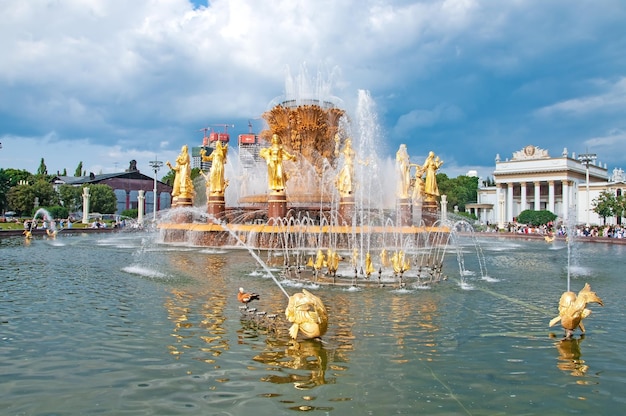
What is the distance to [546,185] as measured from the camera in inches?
3661

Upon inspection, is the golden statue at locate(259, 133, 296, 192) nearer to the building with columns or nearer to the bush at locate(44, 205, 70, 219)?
the bush at locate(44, 205, 70, 219)

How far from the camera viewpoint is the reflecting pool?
5508mm

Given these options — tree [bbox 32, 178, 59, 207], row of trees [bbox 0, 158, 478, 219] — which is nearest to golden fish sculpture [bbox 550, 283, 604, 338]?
row of trees [bbox 0, 158, 478, 219]

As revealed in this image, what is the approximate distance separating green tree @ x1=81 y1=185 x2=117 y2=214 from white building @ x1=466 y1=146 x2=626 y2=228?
221 feet

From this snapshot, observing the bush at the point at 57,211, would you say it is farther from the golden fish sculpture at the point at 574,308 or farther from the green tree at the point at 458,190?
the green tree at the point at 458,190

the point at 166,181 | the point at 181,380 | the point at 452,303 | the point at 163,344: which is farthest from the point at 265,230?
the point at 166,181

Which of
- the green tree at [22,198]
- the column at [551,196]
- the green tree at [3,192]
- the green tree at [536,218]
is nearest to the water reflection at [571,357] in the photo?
the green tree at [536,218]

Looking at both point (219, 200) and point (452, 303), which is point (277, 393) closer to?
point (452, 303)

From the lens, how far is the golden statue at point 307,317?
24.9 ft

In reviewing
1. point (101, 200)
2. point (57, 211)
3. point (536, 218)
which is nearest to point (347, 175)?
point (57, 211)

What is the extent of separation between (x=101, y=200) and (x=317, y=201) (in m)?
66.5

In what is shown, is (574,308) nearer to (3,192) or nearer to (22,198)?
(22,198)

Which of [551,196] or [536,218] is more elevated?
[551,196]

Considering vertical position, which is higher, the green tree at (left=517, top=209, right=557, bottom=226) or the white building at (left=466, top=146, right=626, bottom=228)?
the white building at (left=466, top=146, right=626, bottom=228)
